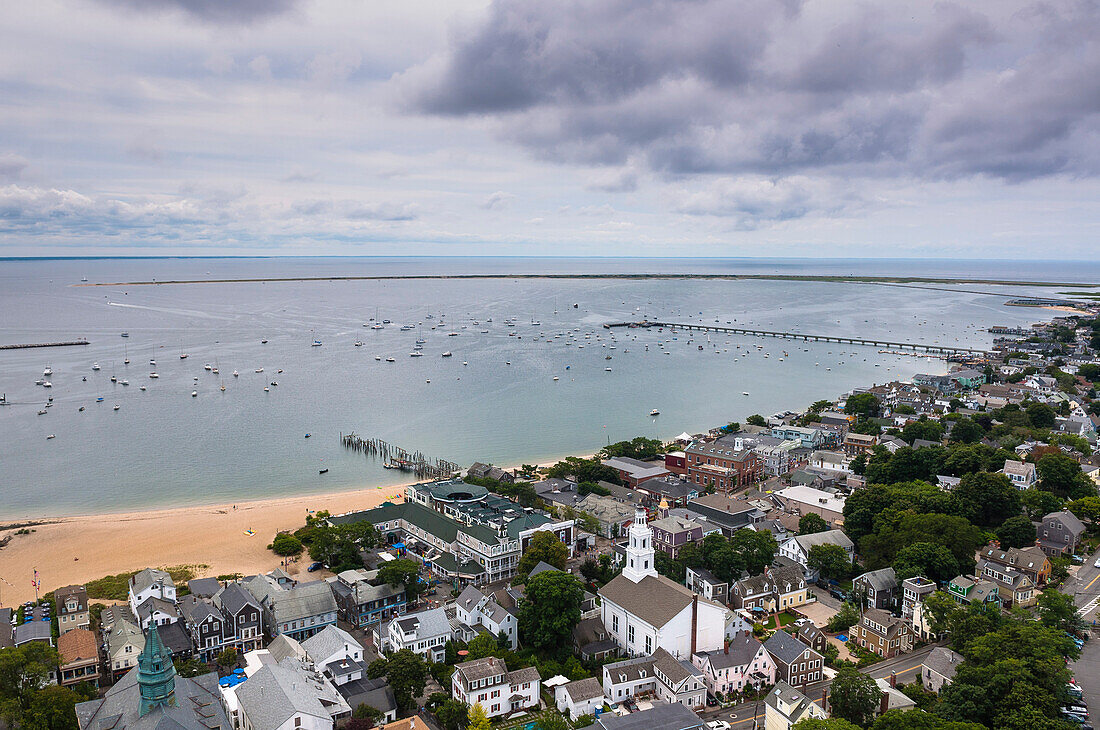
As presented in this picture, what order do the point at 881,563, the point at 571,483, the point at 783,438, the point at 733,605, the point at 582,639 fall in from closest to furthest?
1. the point at 582,639
2. the point at 733,605
3. the point at 881,563
4. the point at 571,483
5. the point at 783,438

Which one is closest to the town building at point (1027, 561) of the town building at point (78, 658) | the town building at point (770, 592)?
the town building at point (770, 592)

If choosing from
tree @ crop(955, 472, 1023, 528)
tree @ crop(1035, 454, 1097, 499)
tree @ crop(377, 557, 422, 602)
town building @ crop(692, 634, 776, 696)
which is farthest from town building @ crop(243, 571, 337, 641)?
tree @ crop(1035, 454, 1097, 499)

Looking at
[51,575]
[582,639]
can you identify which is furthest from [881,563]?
[51,575]

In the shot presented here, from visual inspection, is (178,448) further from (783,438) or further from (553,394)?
(783,438)

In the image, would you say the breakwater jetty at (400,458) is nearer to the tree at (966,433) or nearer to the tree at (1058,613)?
the tree at (1058,613)

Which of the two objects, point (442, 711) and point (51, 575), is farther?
point (51, 575)

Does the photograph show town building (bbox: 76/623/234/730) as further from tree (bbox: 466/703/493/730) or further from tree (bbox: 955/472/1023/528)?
tree (bbox: 955/472/1023/528)
